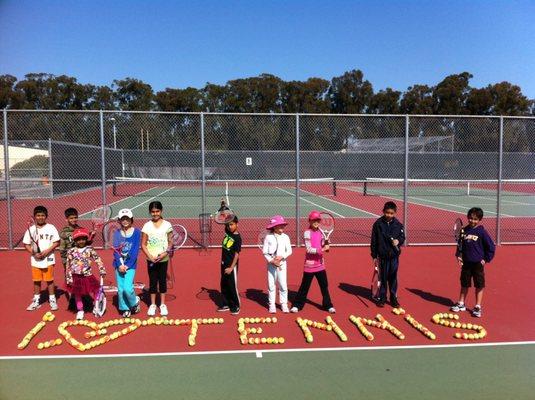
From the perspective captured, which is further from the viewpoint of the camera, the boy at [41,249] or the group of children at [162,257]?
the boy at [41,249]

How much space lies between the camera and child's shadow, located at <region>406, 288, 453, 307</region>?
267 inches

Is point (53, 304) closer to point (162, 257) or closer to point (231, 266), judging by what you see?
point (162, 257)

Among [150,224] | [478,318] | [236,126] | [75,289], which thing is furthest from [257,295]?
[236,126]

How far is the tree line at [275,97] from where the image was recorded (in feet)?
208

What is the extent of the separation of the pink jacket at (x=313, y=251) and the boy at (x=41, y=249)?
3677 mm

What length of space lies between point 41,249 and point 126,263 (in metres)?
1.34

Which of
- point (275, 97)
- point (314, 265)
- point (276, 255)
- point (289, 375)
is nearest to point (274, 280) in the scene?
point (276, 255)

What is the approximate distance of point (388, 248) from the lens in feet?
21.4

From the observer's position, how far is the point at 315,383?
167 inches

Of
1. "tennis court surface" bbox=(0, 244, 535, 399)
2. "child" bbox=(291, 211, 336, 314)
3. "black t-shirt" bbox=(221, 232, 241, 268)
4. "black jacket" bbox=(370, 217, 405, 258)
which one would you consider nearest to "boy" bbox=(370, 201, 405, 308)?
"black jacket" bbox=(370, 217, 405, 258)

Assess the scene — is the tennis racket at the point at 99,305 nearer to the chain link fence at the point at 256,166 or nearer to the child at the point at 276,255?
the child at the point at 276,255

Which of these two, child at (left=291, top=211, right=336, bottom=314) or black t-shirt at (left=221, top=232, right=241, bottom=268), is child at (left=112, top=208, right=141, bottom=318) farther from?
child at (left=291, top=211, right=336, bottom=314)

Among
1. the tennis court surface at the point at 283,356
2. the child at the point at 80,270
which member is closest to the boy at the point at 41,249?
the tennis court surface at the point at 283,356

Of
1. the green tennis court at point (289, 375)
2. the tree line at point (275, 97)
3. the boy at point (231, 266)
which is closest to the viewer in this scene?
the green tennis court at point (289, 375)
